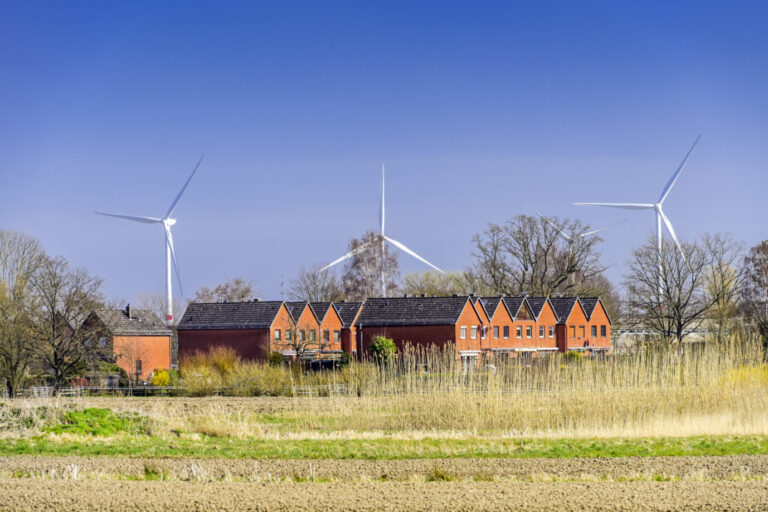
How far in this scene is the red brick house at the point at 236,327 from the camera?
77250mm

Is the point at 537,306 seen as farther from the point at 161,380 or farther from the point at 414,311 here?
the point at 161,380

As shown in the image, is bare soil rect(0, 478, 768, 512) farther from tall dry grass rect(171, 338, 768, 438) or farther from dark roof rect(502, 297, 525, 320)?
dark roof rect(502, 297, 525, 320)

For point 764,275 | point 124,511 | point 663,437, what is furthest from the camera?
point 764,275

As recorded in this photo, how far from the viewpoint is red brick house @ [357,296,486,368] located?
7594 cm

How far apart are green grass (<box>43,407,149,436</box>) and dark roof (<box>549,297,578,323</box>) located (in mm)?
63739

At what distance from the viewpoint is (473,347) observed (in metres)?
78.8

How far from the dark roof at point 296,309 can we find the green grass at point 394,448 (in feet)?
175

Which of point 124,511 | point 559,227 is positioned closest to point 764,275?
point 559,227

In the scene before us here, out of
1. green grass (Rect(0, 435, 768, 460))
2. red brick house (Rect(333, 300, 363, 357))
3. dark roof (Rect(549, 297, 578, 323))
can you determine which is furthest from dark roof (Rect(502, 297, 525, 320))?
green grass (Rect(0, 435, 768, 460))

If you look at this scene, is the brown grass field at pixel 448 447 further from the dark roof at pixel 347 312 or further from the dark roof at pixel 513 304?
the dark roof at pixel 513 304

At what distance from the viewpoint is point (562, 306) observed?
9000cm

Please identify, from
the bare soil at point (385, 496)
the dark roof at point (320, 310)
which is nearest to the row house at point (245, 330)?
the dark roof at point (320, 310)

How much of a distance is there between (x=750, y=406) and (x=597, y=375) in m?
4.54

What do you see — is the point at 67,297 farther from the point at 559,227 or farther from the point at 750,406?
the point at 559,227
